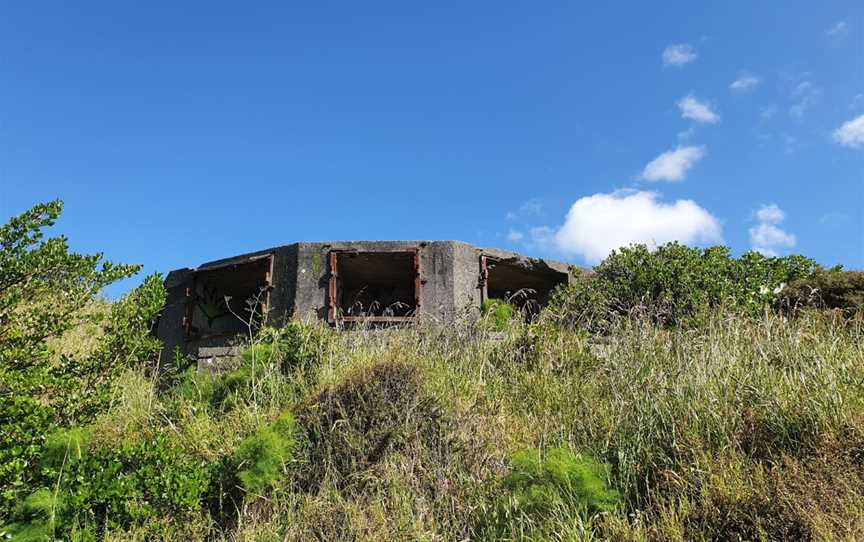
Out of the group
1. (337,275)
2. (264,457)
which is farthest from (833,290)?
(264,457)

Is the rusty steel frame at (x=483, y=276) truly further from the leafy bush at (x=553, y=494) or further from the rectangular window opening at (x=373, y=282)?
the leafy bush at (x=553, y=494)

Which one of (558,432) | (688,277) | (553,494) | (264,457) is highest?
(688,277)

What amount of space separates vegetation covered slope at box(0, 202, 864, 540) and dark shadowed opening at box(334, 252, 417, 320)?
564 centimetres

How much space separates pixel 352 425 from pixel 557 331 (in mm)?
2692

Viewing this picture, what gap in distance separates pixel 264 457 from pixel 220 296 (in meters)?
9.79

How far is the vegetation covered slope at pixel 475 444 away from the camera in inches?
165

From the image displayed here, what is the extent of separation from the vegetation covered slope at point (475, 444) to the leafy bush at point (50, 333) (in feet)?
0.11

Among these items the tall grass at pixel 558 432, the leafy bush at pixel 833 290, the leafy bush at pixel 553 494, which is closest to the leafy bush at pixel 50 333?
the tall grass at pixel 558 432

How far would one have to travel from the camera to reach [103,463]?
497 cm

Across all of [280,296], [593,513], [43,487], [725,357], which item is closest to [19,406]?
[43,487]

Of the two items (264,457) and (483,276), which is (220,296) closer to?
(483,276)

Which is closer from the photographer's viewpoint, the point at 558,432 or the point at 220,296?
the point at 558,432

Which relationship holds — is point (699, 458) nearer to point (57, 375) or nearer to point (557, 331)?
point (557, 331)

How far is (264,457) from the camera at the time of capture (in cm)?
507
